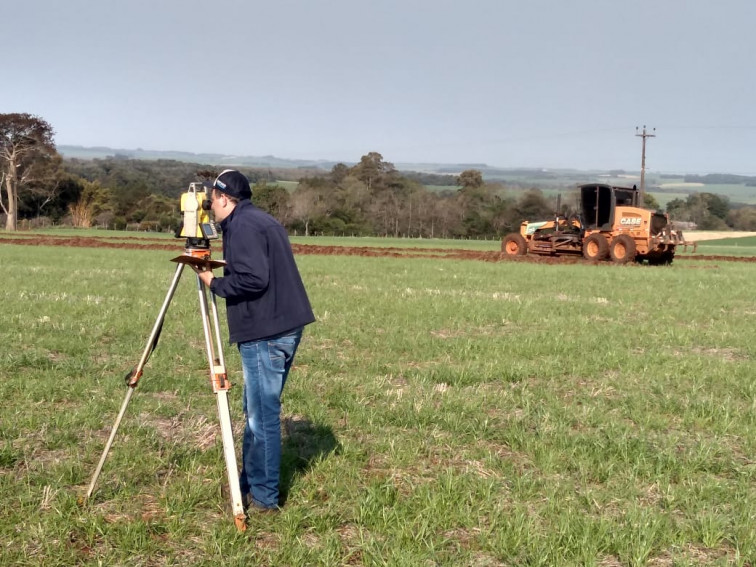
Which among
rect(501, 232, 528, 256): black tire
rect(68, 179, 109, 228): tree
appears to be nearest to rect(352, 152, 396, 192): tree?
rect(68, 179, 109, 228): tree

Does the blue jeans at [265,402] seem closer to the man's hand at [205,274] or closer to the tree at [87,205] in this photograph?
the man's hand at [205,274]

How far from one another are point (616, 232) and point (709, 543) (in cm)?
2842

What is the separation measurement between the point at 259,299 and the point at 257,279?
0.18 metres

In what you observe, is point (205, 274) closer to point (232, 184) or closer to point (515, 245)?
point (232, 184)

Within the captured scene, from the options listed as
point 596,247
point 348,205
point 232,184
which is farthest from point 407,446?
point 348,205

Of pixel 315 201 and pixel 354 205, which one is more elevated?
pixel 315 201

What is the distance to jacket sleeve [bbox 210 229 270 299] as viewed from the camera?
4.26 meters

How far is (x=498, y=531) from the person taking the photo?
14.4ft

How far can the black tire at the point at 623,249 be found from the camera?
97.1ft

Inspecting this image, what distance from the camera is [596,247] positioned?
3106 centimetres

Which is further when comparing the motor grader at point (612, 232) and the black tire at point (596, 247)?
the black tire at point (596, 247)

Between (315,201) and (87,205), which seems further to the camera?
(315,201)

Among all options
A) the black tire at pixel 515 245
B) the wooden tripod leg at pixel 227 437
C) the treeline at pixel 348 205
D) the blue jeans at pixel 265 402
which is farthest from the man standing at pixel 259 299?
the treeline at pixel 348 205

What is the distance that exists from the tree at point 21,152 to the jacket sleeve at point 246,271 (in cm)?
6957
